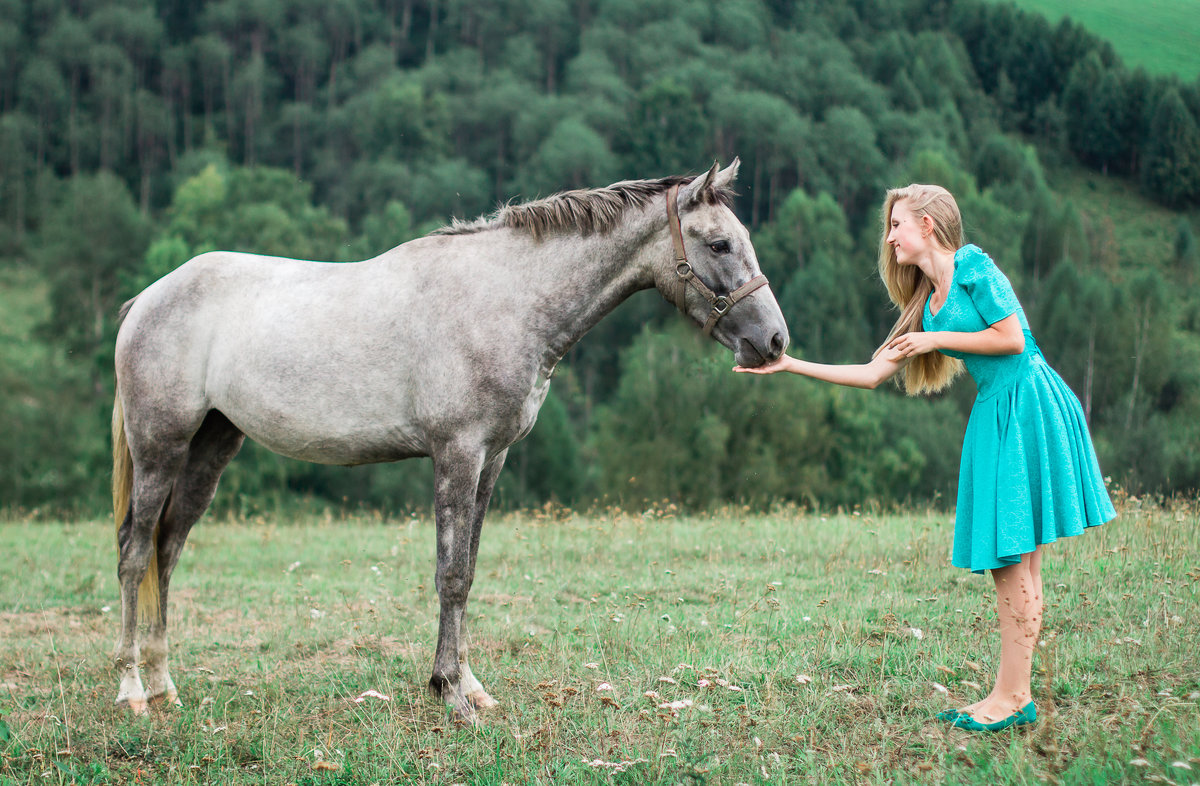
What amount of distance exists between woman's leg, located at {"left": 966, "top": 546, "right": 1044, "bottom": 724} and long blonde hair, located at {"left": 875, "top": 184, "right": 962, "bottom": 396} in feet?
3.04

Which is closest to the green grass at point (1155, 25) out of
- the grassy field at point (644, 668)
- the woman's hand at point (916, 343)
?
the grassy field at point (644, 668)

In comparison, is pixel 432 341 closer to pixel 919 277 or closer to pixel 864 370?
pixel 864 370

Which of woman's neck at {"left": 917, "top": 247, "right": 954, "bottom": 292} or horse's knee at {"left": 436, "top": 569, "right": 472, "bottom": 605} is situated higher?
woman's neck at {"left": 917, "top": 247, "right": 954, "bottom": 292}

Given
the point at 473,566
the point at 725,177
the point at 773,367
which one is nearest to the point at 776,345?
the point at 773,367

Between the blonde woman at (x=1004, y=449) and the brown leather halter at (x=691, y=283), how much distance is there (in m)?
0.67

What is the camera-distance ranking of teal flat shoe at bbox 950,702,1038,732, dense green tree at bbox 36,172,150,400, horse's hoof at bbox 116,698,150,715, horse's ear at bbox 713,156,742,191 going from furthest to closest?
dense green tree at bbox 36,172,150,400, horse's hoof at bbox 116,698,150,715, horse's ear at bbox 713,156,742,191, teal flat shoe at bbox 950,702,1038,732

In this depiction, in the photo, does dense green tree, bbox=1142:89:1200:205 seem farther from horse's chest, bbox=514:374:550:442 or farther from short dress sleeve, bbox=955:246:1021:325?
horse's chest, bbox=514:374:550:442

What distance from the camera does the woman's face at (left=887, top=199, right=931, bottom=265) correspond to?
420cm

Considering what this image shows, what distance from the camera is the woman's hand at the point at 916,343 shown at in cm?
395

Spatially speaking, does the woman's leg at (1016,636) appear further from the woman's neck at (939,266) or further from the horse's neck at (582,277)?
the horse's neck at (582,277)

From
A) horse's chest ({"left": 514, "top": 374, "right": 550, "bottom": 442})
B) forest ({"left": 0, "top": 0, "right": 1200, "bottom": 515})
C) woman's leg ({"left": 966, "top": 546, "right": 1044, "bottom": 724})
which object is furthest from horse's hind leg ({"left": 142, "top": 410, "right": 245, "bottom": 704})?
forest ({"left": 0, "top": 0, "right": 1200, "bottom": 515})

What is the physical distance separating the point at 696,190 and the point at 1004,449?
198 cm

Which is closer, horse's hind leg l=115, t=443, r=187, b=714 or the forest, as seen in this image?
horse's hind leg l=115, t=443, r=187, b=714

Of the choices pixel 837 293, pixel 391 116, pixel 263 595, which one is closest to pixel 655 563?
pixel 263 595
